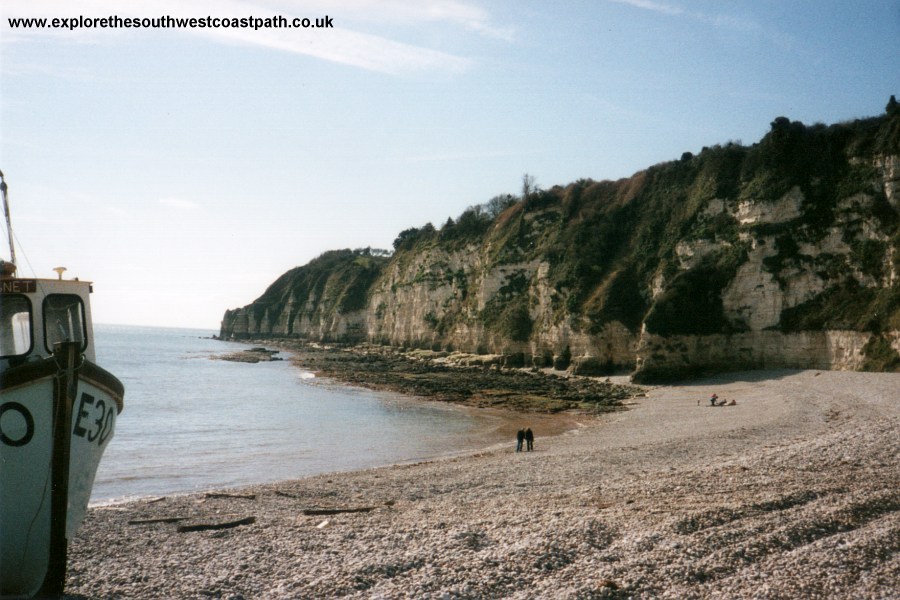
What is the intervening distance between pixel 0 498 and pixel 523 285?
63.4 meters

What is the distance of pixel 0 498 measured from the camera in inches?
317

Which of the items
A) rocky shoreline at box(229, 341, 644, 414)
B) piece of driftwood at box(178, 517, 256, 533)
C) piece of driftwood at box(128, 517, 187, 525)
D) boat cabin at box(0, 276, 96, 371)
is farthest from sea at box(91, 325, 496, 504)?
boat cabin at box(0, 276, 96, 371)

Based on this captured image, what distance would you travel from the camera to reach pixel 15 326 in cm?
900

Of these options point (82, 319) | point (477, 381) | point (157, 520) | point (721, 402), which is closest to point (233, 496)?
point (157, 520)

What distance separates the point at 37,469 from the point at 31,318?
2.21 meters

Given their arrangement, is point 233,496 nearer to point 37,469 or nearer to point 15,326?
point 37,469

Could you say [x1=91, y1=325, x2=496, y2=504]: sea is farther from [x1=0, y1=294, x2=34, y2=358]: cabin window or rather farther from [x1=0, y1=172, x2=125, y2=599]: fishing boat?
[x1=0, y1=294, x2=34, y2=358]: cabin window

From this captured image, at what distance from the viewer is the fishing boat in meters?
8.10

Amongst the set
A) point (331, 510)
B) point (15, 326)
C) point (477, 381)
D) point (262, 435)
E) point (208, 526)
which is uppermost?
point (15, 326)

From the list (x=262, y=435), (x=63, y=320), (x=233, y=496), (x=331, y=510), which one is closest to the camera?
(x=63, y=320)

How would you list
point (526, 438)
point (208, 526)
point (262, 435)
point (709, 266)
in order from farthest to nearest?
point (709, 266), point (262, 435), point (526, 438), point (208, 526)

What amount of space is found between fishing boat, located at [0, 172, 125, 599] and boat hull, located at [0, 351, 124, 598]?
0.04 feet

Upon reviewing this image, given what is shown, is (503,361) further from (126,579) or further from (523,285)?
(126,579)

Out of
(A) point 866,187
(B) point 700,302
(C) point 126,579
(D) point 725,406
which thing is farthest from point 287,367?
(C) point 126,579
